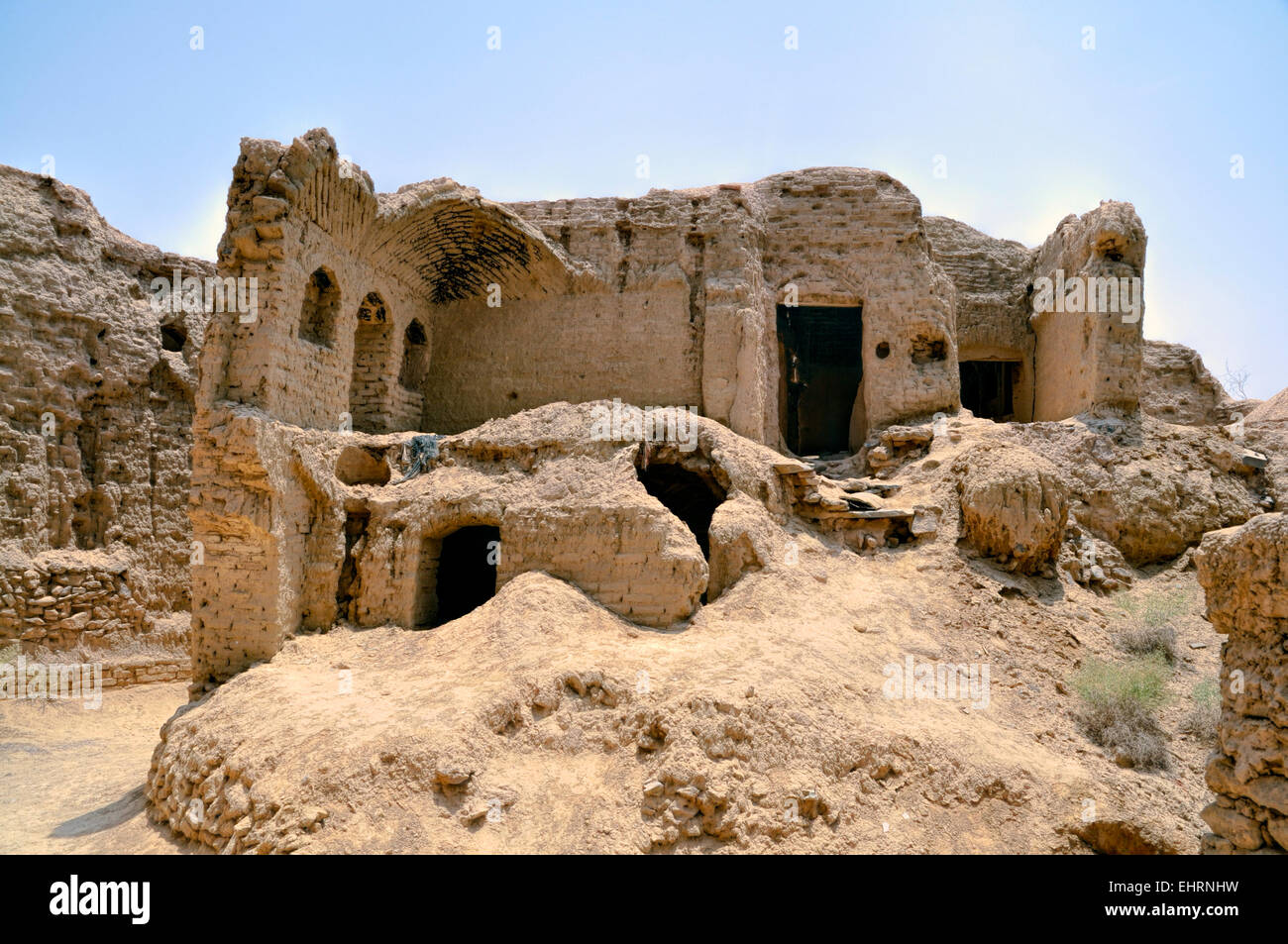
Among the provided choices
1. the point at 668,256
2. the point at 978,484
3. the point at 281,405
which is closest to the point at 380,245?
the point at 281,405

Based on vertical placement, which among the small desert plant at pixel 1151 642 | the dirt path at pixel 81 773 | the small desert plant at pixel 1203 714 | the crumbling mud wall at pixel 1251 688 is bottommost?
the dirt path at pixel 81 773

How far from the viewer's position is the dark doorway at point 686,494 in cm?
1102

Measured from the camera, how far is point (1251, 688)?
4531 mm

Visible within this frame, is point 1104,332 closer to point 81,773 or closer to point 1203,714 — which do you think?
point 1203,714

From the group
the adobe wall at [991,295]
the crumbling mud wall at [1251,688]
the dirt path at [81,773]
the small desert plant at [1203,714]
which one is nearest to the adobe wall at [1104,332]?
the adobe wall at [991,295]

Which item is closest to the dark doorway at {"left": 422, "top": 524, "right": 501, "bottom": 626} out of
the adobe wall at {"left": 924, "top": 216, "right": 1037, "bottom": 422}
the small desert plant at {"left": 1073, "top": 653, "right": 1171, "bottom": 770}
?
the small desert plant at {"left": 1073, "top": 653, "right": 1171, "bottom": 770}

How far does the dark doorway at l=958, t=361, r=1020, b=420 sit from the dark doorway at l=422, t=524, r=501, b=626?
11.3 m

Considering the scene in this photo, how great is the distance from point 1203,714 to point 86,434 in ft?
50.1

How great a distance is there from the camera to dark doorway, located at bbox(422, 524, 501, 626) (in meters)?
10.7

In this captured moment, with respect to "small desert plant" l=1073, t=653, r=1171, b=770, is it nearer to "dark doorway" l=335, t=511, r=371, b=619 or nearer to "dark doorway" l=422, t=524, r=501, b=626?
"dark doorway" l=422, t=524, r=501, b=626

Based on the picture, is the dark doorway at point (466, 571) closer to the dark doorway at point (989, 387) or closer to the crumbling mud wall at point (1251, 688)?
the crumbling mud wall at point (1251, 688)

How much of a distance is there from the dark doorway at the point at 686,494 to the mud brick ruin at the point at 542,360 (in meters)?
0.04

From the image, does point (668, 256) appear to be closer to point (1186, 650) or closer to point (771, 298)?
point (771, 298)

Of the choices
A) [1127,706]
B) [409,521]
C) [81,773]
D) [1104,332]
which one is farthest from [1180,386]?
[81,773]
